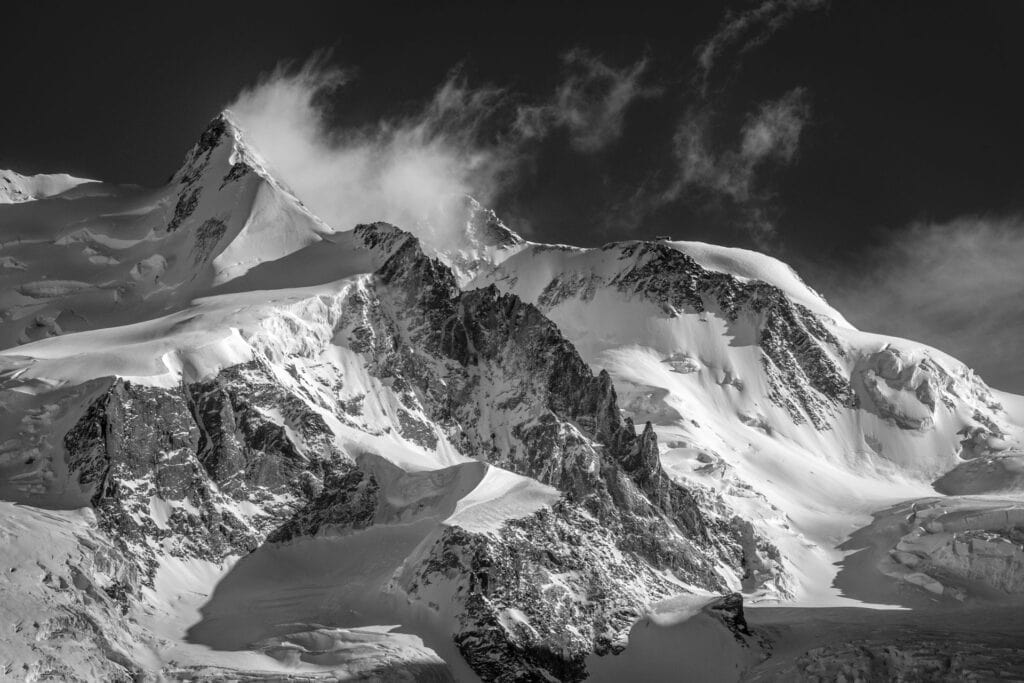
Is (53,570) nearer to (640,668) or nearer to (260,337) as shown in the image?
(260,337)

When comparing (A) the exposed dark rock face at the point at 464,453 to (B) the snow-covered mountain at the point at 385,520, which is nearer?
(B) the snow-covered mountain at the point at 385,520

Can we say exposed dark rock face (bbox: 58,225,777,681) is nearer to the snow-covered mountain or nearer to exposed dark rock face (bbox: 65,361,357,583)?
exposed dark rock face (bbox: 65,361,357,583)

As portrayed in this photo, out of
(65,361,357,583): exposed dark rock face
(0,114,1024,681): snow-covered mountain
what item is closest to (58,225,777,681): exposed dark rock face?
(65,361,357,583): exposed dark rock face

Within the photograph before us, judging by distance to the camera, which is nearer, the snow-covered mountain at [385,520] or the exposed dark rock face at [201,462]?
the snow-covered mountain at [385,520]

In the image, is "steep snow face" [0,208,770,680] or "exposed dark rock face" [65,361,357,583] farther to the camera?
"exposed dark rock face" [65,361,357,583]

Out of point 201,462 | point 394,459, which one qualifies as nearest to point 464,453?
point 394,459

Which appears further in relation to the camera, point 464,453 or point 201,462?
point 464,453

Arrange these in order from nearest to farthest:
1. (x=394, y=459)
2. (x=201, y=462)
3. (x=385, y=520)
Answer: (x=201, y=462) → (x=385, y=520) → (x=394, y=459)

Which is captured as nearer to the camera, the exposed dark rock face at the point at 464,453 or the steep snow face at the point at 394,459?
the steep snow face at the point at 394,459

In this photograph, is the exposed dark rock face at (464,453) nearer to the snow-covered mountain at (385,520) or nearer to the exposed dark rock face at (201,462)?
the exposed dark rock face at (201,462)

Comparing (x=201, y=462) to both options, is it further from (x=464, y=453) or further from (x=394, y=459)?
(x=464, y=453)

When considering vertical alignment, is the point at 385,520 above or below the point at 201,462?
below

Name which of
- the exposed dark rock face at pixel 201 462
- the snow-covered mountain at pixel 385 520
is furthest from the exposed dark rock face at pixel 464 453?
the snow-covered mountain at pixel 385 520

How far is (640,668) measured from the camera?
138375 mm
